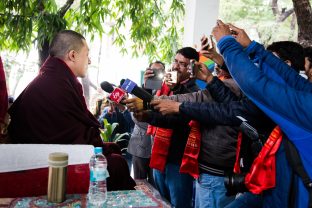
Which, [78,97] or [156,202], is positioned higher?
[78,97]

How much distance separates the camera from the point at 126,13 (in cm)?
500

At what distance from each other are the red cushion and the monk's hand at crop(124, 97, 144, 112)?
0.70 meters

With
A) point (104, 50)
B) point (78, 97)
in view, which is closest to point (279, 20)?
point (104, 50)

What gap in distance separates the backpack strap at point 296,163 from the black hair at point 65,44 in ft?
5.31

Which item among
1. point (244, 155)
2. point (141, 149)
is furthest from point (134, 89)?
point (141, 149)

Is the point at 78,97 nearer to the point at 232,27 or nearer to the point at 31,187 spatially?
the point at 31,187

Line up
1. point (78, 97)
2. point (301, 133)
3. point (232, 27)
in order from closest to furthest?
1. point (301, 133)
2. point (232, 27)
3. point (78, 97)

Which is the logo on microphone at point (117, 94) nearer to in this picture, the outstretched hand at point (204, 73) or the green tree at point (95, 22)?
the outstretched hand at point (204, 73)

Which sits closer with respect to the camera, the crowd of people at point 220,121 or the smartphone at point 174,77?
the crowd of people at point 220,121

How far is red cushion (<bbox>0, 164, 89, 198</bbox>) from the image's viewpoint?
1.80 meters

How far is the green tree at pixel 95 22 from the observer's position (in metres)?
4.10

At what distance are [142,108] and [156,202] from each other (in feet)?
3.03

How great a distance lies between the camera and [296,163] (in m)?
1.55

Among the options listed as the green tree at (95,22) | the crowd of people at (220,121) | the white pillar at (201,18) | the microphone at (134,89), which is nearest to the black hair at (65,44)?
the crowd of people at (220,121)
